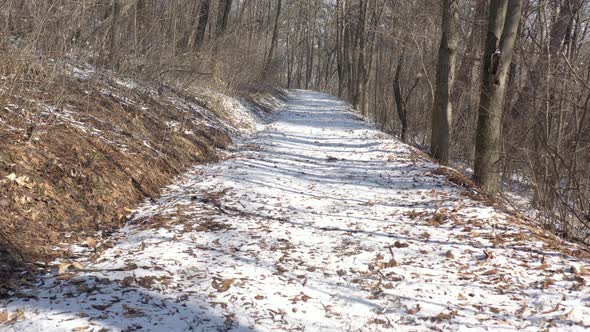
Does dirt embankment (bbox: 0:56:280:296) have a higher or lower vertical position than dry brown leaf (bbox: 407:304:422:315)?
higher

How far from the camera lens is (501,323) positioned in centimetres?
341

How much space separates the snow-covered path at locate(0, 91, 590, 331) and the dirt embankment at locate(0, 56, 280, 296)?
0.40 meters

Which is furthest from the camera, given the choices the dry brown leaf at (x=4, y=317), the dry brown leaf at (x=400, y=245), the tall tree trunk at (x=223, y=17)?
the tall tree trunk at (x=223, y=17)

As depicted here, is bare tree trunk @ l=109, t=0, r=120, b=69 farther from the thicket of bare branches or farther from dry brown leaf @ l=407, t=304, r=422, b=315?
dry brown leaf @ l=407, t=304, r=422, b=315

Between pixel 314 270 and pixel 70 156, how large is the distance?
3.40 metres

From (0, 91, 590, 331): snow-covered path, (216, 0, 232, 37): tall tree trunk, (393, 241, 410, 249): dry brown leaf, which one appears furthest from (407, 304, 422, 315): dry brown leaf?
(216, 0, 232, 37): tall tree trunk

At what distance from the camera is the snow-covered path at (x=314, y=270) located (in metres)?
3.42

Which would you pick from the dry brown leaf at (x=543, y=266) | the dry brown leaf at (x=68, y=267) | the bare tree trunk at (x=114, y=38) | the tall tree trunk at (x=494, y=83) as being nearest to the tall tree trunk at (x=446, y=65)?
the tall tree trunk at (x=494, y=83)

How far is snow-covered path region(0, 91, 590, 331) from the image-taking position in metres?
3.42

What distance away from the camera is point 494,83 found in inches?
285

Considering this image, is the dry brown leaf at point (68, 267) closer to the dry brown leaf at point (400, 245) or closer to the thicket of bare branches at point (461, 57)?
the dry brown leaf at point (400, 245)

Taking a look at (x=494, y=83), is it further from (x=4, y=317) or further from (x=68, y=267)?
(x=4, y=317)

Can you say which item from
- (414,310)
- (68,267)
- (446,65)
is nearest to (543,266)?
(414,310)

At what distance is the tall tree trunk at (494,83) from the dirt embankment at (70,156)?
5.20 metres
